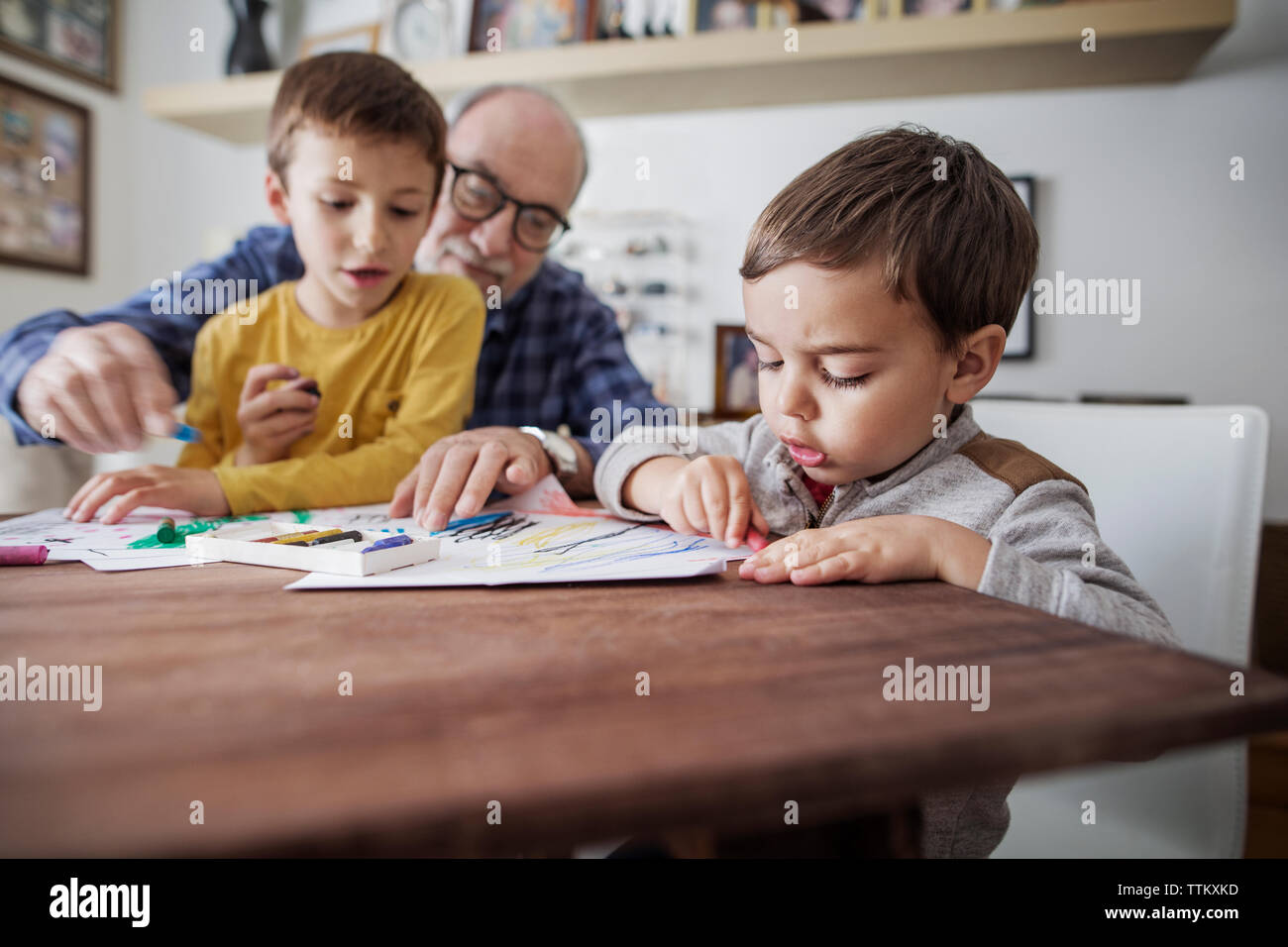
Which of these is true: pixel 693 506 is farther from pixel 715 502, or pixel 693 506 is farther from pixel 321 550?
pixel 321 550

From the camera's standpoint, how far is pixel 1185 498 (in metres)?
0.91

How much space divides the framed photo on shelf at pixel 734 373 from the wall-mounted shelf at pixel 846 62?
79cm

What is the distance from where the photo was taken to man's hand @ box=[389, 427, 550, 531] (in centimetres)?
75

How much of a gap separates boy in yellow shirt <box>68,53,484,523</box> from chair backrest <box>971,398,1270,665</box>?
2.73ft

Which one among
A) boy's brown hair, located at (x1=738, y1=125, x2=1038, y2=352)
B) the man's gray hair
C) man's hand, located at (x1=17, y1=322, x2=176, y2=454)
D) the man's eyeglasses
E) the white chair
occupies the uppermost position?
the man's gray hair

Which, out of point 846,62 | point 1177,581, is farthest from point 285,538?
point 846,62

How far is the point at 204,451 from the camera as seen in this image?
1124 millimetres

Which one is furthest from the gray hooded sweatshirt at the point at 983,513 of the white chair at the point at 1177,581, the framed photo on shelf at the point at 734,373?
the framed photo on shelf at the point at 734,373

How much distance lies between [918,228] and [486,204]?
1009mm

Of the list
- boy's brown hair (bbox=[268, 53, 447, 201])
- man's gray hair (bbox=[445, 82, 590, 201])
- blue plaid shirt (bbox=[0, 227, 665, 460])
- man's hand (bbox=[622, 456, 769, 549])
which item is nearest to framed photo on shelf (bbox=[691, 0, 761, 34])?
man's gray hair (bbox=[445, 82, 590, 201])

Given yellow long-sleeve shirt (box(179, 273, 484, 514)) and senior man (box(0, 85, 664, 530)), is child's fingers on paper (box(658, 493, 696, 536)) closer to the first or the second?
senior man (box(0, 85, 664, 530))

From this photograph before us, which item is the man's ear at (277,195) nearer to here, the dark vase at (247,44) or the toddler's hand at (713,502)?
the toddler's hand at (713,502)
